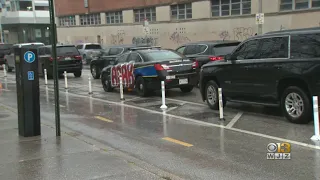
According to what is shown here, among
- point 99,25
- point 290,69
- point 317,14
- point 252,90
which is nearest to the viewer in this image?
point 290,69

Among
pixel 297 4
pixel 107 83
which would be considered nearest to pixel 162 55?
pixel 107 83

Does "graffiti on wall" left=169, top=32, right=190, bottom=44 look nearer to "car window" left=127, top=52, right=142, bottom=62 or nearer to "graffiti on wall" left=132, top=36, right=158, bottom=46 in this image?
"graffiti on wall" left=132, top=36, right=158, bottom=46

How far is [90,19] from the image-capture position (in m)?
49.9

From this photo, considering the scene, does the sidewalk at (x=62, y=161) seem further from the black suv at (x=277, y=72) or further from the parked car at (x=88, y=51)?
the parked car at (x=88, y=51)

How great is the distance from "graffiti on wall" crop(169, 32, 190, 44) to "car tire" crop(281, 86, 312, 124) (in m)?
27.0

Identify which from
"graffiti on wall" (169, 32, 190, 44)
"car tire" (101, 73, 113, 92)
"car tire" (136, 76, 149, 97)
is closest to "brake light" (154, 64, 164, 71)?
"car tire" (136, 76, 149, 97)

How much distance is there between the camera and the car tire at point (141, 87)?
13.5 metres

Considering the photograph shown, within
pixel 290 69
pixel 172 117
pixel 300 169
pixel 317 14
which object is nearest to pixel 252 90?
pixel 290 69

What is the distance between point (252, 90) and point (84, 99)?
263 inches

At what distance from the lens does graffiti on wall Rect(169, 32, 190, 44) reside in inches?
1403

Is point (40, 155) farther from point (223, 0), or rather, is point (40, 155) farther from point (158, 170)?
point (223, 0)

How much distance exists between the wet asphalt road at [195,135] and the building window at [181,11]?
2299cm

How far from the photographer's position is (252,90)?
942cm


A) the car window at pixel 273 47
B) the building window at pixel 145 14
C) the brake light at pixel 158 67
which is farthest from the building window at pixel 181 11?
the car window at pixel 273 47
